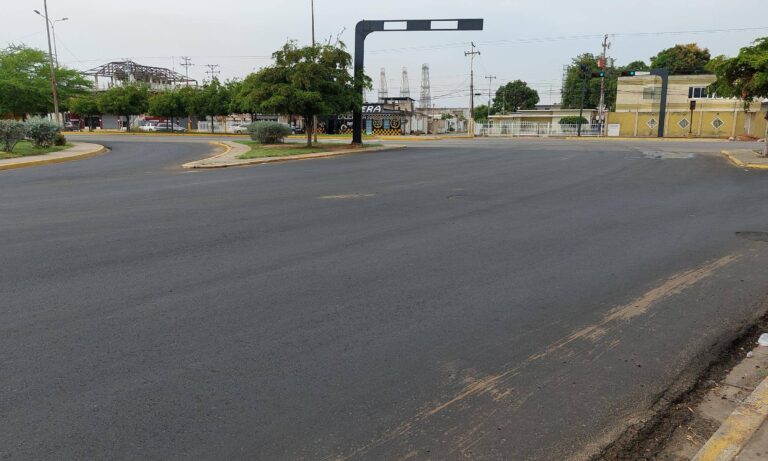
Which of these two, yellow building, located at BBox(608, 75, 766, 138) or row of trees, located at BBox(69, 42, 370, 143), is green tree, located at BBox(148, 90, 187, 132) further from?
yellow building, located at BBox(608, 75, 766, 138)

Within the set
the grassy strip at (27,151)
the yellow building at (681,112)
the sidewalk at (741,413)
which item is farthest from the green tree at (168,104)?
the sidewalk at (741,413)

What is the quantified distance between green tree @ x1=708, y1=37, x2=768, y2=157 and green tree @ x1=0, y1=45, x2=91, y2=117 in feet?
153

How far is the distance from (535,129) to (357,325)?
6228 centimetres

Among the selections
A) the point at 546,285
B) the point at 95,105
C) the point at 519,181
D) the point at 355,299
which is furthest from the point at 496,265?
the point at 95,105

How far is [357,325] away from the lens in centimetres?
479

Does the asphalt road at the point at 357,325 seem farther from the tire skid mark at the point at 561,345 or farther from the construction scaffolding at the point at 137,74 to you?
the construction scaffolding at the point at 137,74

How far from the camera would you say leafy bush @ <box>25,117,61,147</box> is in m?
27.7

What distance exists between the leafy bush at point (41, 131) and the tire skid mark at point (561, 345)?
30.1m

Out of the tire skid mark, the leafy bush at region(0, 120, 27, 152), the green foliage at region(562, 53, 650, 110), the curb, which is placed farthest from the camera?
the green foliage at region(562, 53, 650, 110)

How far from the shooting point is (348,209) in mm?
10695

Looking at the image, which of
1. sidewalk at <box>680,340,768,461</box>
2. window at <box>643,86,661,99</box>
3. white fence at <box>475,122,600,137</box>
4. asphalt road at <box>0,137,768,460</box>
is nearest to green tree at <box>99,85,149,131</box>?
white fence at <box>475,122,600,137</box>

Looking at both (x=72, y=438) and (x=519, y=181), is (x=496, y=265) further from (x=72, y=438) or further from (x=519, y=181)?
(x=519, y=181)

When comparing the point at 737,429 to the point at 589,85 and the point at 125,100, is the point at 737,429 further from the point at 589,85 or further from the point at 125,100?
the point at 589,85

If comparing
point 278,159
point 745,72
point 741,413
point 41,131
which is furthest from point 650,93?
point 741,413
